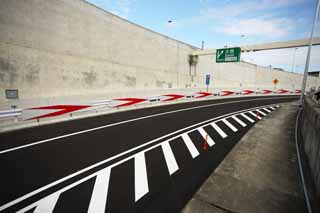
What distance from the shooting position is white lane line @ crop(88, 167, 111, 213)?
2920mm

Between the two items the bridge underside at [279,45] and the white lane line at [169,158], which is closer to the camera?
the white lane line at [169,158]

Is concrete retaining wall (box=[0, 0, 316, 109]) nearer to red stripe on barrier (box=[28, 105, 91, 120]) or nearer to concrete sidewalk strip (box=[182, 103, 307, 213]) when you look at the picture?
red stripe on barrier (box=[28, 105, 91, 120])

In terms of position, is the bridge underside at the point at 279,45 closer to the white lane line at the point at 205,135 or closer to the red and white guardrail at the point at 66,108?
the red and white guardrail at the point at 66,108

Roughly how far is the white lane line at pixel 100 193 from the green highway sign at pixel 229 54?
67.2 feet

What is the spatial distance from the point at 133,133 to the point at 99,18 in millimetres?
12089

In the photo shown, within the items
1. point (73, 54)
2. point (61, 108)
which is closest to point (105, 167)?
point (61, 108)

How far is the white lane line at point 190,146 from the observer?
5305 millimetres

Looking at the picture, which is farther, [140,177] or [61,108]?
[61,108]

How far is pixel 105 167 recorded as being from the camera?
4.33 meters

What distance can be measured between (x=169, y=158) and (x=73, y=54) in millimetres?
11543

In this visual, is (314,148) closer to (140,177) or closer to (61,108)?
(140,177)

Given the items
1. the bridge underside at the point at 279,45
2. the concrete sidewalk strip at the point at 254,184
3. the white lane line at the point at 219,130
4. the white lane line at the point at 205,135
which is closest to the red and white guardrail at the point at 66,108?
the white lane line at the point at 205,135

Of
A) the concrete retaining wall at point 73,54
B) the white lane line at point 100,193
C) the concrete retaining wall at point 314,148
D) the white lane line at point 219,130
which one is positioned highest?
the concrete retaining wall at point 73,54

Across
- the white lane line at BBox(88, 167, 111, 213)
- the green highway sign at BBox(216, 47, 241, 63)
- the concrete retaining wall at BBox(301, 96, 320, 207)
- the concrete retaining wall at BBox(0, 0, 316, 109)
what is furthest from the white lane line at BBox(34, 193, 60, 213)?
the green highway sign at BBox(216, 47, 241, 63)
